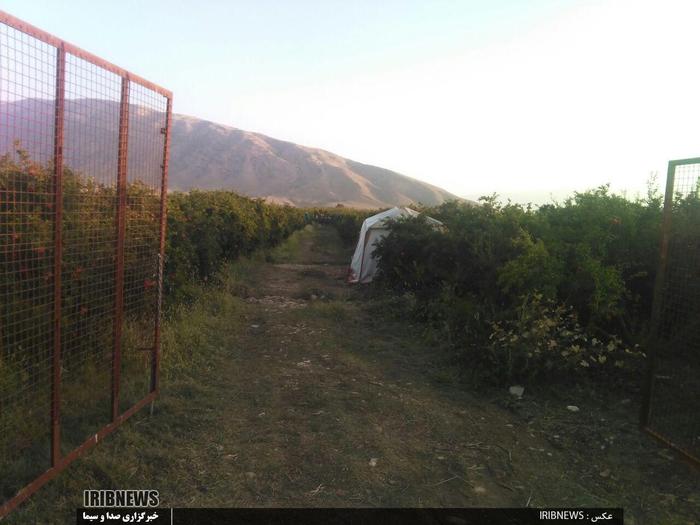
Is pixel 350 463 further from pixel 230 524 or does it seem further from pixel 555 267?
pixel 555 267

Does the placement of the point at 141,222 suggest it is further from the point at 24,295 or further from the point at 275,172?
the point at 275,172

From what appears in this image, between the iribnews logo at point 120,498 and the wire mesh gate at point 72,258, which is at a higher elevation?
the wire mesh gate at point 72,258

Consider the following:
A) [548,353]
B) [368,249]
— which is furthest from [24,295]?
[368,249]

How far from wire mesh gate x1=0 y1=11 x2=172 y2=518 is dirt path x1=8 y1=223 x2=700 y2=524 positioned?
0.39 meters

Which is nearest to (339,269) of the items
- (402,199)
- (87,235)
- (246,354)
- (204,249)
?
(204,249)

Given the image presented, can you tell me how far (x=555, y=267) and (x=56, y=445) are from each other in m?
5.80

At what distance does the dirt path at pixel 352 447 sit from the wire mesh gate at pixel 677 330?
276mm

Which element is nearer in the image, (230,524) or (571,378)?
(230,524)

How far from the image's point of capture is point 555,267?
21.3 ft

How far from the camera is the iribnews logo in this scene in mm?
3154

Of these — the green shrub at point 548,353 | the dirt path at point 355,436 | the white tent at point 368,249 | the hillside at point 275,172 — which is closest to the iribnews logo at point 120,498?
the dirt path at point 355,436

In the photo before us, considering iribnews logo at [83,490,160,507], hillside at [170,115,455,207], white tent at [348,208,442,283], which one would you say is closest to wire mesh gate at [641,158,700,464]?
iribnews logo at [83,490,160,507]

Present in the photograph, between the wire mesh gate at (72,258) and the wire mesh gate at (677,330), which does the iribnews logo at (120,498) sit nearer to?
the wire mesh gate at (72,258)

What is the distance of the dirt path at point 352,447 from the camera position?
342cm
